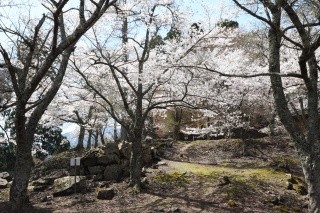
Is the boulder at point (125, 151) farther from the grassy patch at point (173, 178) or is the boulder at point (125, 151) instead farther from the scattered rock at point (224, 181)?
the scattered rock at point (224, 181)

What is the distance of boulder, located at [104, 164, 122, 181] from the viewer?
1340 centimetres

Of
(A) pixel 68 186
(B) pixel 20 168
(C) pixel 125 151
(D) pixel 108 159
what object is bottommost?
(A) pixel 68 186

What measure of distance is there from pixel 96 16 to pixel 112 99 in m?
9.38

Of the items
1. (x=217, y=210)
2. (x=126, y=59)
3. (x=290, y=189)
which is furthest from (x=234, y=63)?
(x=217, y=210)

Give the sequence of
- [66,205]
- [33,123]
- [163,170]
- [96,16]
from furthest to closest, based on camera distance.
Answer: [163,170] → [66,205] → [33,123] → [96,16]

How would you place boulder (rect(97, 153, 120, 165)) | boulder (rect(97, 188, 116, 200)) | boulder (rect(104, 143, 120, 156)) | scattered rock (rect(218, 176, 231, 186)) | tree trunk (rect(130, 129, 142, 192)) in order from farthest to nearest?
1. boulder (rect(104, 143, 120, 156))
2. boulder (rect(97, 153, 120, 165))
3. scattered rock (rect(218, 176, 231, 186))
4. tree trunk (rect(130, 129, 142, 192))
5. boulder (rect(97, 188, 116, 200))

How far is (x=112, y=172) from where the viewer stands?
44.2 ft

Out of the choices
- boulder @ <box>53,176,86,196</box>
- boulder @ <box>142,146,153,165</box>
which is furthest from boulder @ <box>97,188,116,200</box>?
boulder @ <box>142,146,153,165</box>

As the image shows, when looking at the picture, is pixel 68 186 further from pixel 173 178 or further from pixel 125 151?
pixel 173 178

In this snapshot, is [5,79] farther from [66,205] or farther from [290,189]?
[290,189]

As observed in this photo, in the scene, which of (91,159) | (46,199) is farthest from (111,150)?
(46,199)

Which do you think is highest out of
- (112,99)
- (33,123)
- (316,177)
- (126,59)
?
(126,59)

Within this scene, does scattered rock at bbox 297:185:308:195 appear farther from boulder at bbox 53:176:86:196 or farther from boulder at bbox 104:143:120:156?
boulder at bbox 53:176:86:196

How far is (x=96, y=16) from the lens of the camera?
6824mm
